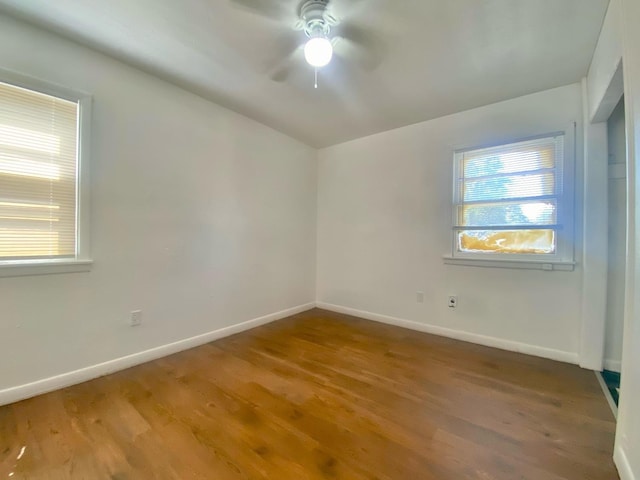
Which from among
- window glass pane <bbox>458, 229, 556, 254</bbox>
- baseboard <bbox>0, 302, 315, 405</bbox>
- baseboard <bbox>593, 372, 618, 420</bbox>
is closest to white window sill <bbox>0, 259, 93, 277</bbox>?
baseboard <bbox>0, 302, 315, 405</bbox>

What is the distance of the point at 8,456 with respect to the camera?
4.48ft

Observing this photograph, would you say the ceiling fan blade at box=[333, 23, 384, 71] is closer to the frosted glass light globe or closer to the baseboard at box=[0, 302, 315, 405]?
the frosted glass light globe

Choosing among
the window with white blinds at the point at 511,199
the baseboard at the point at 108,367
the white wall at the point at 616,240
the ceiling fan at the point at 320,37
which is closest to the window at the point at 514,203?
the window with white blinds at the point at 511,199

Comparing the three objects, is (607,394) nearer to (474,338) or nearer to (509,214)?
(474,338)

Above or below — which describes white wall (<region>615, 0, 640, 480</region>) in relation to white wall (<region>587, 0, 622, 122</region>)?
below

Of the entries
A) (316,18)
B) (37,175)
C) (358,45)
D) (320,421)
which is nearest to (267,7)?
(316,18)

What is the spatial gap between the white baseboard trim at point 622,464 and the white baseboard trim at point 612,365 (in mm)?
1363

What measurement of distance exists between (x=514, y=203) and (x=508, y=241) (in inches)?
15.4

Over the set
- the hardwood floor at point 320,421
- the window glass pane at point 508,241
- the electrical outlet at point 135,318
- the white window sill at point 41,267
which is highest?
the window glass pane at point 508,241

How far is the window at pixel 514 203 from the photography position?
256cm

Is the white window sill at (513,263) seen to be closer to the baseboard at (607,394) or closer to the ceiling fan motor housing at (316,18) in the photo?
the baseboard at (607,394)

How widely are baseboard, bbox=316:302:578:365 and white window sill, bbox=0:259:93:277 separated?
306 cm

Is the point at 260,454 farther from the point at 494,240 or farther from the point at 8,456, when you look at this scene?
the point at 494,240

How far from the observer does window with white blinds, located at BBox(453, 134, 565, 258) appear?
2.59 meters
